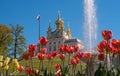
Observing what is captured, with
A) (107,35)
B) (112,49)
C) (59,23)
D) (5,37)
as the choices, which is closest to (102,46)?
(112,49)

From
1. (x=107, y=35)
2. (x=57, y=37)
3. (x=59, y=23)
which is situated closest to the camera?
(x=107, y=35)

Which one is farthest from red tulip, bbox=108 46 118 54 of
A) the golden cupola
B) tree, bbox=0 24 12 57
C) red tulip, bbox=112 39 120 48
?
the golden cupola

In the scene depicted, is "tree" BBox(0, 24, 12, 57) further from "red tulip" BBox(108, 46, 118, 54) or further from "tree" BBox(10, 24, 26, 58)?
"red tulip" BBox(108, 46, 118, 54)

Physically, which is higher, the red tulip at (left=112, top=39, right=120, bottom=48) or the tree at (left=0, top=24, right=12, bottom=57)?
the tree at (left=0, top=24, right=12, bottom=57)

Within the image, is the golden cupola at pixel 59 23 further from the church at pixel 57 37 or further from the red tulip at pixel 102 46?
the red tulip at pixel 102 46

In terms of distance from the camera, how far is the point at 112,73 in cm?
627

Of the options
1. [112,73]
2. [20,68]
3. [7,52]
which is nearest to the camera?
[112,73]

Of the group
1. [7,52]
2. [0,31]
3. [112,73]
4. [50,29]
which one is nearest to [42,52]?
[112,73]

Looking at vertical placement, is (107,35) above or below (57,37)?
below

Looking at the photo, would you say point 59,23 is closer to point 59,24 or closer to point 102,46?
point 59,24

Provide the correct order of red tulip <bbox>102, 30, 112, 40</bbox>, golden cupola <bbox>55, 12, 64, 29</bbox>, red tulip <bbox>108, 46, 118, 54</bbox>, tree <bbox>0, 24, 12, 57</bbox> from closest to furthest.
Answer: red tulip <bbox>102, 30, 112, 40</bbox>, red tulip <bbox>108, 46, 118, 54</bbox>, tree <bbox>0, 24, 12, 57</bbox>, golden cupola <bbox>55, 12, 64, 29</bbox>

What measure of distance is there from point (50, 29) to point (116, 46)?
12180 centimetres

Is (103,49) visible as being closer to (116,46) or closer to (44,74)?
(116,46)

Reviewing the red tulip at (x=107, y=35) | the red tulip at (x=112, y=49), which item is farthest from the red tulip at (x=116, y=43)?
the red tulip at (x=107, y=35)
